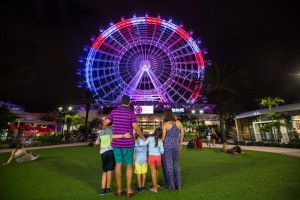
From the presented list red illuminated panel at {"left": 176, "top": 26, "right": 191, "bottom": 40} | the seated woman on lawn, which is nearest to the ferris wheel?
red illuminated panel at {"left": 176, "top": 26, "right": 191, "bottom": 40}

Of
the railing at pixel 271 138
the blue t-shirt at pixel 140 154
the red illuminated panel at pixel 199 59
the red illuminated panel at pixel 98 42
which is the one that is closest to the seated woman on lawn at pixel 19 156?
the blue t-shirt at pixel 140 154

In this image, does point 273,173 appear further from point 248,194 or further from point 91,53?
point 91,53

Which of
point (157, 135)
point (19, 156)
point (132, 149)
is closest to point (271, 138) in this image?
point (157, 135)

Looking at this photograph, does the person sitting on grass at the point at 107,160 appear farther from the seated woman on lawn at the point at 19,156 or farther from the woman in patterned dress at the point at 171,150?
the seated woman on lawn at the point at 19,156

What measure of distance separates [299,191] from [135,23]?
29744 mm

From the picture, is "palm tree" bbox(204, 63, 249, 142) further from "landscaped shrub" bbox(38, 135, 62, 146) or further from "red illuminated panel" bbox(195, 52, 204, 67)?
"landscaped shrub" bbox(38, 135, 62, 146)

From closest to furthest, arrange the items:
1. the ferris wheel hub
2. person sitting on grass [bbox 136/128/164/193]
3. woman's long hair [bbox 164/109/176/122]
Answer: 1. person sitting on grass [bbox 136/128/164/193]
2. woman's long hair [bbox 164/109/176/122]
3. the ferris wheel hub

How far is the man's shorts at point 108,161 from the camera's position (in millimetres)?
4211

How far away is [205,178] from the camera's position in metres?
5.28

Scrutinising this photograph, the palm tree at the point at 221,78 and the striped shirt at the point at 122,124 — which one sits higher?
the palm tree at the point at 221,78

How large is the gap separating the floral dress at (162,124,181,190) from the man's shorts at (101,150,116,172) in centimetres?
126

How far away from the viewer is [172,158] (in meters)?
4.39

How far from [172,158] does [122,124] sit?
4.84 ft

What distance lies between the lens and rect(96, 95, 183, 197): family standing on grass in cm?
399
